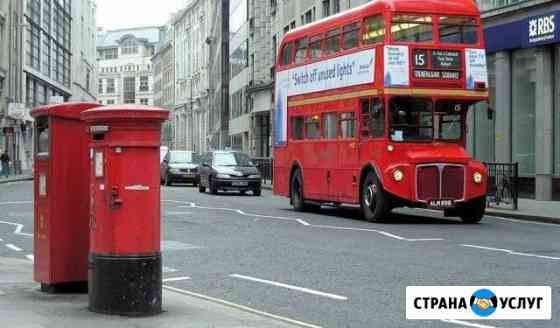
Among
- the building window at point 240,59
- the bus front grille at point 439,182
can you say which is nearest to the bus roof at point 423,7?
the bus front grille at point 439,182

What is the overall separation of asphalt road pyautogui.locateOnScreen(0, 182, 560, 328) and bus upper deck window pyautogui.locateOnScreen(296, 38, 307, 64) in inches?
177

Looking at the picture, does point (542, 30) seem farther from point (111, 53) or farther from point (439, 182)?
point (111, 53)

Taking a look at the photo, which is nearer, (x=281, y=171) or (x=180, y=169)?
(x=281, y=171)

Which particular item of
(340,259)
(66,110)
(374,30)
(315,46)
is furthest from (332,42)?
(66,110)

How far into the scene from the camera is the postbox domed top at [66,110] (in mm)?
8701

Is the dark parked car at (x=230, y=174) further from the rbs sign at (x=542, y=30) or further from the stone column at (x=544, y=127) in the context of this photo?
the rbs sign at (x=542, y=30)

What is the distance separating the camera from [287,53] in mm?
24672

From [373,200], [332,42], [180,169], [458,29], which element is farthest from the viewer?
[180,169]

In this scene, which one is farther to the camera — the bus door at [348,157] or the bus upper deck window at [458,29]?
the bus door at [348,157]

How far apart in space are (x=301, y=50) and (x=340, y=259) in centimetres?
1192

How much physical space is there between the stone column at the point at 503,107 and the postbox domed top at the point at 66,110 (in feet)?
69.5

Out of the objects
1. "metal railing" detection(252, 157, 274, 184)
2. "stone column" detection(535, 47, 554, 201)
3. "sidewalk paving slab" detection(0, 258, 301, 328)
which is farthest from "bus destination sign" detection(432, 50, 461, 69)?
"metal railing" detection(252, 157, 274, 184)

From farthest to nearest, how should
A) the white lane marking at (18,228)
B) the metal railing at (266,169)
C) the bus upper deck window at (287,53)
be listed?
1. the metal railing at (266,169)
2. the bus upper deck window at (287,53)
3. the white lane marking at (18,228)

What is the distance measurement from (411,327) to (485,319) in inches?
28.2
